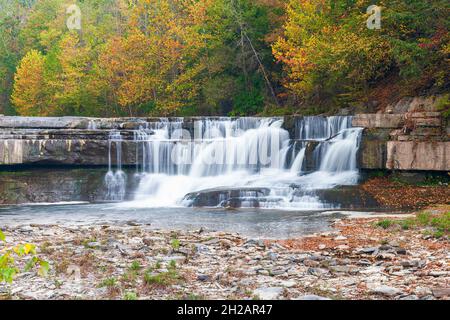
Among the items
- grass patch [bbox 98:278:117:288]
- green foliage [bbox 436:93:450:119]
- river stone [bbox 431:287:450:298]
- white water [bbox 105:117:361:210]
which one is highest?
green foliage [bbox 436:93:450:119]

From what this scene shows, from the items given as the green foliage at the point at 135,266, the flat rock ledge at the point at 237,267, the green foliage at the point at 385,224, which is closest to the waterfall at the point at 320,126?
the green foliage at the point at 385,224

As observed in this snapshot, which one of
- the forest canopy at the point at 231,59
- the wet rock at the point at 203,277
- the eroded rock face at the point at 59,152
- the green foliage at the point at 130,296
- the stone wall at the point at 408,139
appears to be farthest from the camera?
the eroded rock face at the point at 59,152

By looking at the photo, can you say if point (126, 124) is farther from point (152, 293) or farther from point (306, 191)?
point (152, 293)

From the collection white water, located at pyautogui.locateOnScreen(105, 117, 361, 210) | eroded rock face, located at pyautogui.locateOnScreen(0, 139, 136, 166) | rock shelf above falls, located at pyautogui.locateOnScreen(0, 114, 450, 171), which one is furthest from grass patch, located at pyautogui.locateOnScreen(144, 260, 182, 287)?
A: eroded rock face, located at pyautogui.locateOnScreen(0, 139, 136, 166)

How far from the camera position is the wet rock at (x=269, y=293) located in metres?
7.68

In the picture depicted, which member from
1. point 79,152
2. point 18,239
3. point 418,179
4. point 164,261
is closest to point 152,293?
point 164,261

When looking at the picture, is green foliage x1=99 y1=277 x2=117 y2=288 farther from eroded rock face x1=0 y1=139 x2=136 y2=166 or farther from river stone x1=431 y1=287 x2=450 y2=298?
eroded rock face x1=0 y1=139 x2=136 y2=166

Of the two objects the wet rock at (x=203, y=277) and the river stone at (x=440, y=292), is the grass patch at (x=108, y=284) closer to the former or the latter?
the wet rock at (x=203, y=277)

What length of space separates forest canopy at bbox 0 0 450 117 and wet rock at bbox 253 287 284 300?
15259mm

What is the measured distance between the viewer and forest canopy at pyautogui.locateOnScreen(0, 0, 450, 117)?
23.7 meters

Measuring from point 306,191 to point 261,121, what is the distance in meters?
7.15

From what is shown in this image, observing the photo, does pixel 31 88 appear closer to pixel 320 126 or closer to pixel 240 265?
pixel 320 126

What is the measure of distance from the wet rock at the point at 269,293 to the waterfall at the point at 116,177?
699 inches

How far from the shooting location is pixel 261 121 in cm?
2641
